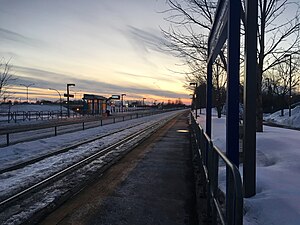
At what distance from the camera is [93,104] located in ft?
185

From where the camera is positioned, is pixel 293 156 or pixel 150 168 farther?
pixel 150 168

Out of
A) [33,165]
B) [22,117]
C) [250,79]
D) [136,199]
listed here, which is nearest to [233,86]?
[250,79]

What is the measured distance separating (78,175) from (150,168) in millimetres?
2111

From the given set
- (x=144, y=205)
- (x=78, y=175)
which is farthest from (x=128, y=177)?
(x=144, y=205)

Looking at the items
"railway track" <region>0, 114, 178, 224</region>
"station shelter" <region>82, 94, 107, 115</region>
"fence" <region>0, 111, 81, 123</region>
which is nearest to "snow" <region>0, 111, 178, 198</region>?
"railway track" <region>0, 114, 178, 224</region>

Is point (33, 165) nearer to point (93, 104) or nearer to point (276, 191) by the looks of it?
point (276, 191)

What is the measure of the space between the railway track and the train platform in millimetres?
285

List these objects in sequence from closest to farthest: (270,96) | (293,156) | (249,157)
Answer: (249,157), (293,156), (270,96)

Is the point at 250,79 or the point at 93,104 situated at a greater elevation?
the point at 250,79

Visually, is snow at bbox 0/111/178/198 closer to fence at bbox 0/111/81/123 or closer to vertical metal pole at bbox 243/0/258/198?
vertical metal pole at bbox 243/0/258/198

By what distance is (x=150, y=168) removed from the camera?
8703 millimetres

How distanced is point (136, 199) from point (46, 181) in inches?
93.8

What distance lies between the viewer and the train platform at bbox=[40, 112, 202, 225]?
4.81 metres

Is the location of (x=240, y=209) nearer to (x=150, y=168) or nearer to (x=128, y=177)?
(x=128, y=177)
